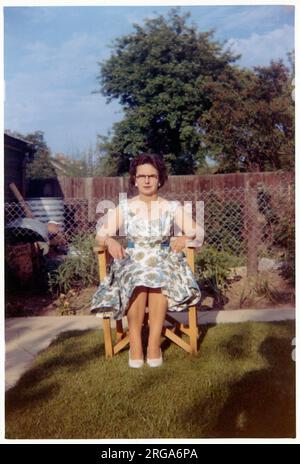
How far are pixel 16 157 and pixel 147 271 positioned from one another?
590cm

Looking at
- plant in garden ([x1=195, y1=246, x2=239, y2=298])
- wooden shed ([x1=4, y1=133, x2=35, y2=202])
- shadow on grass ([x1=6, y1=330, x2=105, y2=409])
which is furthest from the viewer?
wooden shed ([x1=4, y1=133, x2=35, y2=202])

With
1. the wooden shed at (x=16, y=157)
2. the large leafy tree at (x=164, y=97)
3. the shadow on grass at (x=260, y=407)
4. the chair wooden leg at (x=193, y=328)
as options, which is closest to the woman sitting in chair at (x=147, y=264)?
the chair wooden leg at (x=193, y=328)

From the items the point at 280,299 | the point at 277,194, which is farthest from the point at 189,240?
the point at 277,194

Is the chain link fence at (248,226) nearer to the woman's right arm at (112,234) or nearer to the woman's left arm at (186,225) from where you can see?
the woman's left arm at (186,225)

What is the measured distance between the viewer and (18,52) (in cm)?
246

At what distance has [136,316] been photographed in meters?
2.63

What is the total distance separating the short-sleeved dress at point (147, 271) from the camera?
2573 millimetres

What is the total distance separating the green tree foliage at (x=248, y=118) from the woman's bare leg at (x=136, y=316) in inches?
153

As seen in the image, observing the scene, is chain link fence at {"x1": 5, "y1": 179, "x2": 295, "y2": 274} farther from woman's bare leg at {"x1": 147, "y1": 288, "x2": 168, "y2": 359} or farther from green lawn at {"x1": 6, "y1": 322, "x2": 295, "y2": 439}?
woman's bare leg at {"x1": 147, "y1": 288, "x2": 168, "y2": 359}

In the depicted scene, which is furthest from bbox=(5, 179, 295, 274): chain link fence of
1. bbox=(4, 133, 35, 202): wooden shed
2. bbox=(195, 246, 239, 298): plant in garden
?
bbox=(4, 133, 35, 202): wooden shed

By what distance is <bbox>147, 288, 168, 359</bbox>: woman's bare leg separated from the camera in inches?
103

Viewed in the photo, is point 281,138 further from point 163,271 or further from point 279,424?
point 279,424
